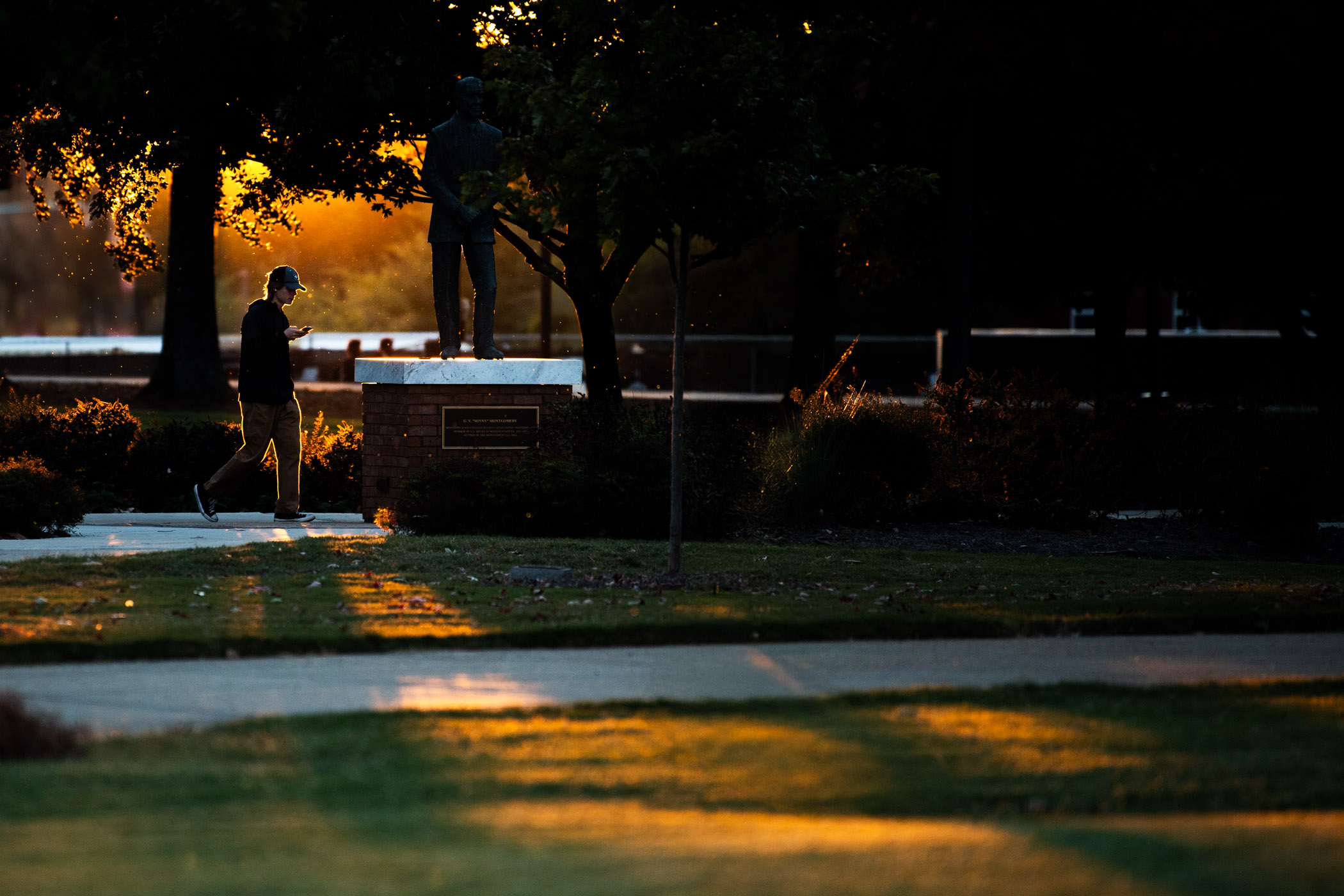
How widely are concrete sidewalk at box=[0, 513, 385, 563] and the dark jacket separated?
1.20m

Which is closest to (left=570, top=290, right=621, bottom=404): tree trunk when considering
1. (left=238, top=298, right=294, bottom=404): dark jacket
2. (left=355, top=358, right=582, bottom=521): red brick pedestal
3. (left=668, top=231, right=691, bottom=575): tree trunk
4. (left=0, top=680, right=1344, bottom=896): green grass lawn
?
(left=355, top=358, right=582, bottom=521): red brick pedestal

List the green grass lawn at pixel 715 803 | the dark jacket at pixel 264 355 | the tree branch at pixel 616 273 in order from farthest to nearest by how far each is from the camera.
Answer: the tree branch at pixel 616 273, the dark jacket at pixel 264 355, the green grass lawn at pixel 715 803

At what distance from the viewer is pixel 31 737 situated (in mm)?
5727

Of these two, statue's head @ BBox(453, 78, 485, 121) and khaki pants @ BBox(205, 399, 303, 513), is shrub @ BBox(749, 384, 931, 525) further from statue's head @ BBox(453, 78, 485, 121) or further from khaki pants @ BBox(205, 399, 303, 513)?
khaki pants @ BBox(205, 399, 303, 513)

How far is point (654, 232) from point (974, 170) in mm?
14456

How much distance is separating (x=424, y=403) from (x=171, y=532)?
2.43 m

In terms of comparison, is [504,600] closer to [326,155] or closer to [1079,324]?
[326,155]

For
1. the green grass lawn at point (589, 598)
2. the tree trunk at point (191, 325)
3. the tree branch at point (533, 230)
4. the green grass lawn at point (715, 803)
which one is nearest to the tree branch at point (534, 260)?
the tree branch at point (533, 230)

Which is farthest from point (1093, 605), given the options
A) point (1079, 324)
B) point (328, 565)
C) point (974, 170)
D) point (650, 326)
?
point (650, 326)

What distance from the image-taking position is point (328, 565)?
419 inches

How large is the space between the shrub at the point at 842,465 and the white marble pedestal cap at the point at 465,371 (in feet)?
6.72

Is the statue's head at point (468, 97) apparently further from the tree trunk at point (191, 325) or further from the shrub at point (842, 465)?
the tree trunk at point (191, 325)

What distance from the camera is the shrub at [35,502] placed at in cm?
1284

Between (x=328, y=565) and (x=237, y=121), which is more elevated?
(x=237, y=121)
